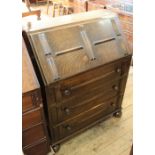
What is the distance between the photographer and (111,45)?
1578mm

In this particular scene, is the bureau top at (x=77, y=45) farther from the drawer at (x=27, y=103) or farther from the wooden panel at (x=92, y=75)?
the drawer at (x=27, y=103)

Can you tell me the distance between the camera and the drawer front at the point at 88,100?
4.97 ft

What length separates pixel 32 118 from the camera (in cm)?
128

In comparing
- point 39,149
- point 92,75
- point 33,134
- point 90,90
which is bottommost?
point 39,149

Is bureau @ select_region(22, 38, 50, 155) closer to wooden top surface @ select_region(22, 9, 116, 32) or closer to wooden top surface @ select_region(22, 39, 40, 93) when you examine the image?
wooden top surface @ select_region(22, 39, 40, 93)

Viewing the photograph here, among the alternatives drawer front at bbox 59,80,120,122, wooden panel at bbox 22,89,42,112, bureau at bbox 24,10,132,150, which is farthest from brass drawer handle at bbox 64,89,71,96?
wooden panel at bbox 22,89,42,112

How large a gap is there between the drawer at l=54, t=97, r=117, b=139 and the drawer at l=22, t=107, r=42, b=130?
29 cm

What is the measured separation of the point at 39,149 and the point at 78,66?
2.52 feet

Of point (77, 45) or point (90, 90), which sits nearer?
point (77, 45)

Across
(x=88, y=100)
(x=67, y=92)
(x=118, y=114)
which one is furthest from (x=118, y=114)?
(x=67, y=92)

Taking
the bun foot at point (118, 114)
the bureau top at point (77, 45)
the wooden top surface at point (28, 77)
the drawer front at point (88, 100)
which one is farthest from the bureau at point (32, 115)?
the bun foot at point (118, 114)

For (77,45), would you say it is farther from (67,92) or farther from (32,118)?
(32,118)

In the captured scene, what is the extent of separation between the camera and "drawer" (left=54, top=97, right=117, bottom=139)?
1.63m

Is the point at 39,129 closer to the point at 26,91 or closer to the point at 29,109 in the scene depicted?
the point at 29,109
